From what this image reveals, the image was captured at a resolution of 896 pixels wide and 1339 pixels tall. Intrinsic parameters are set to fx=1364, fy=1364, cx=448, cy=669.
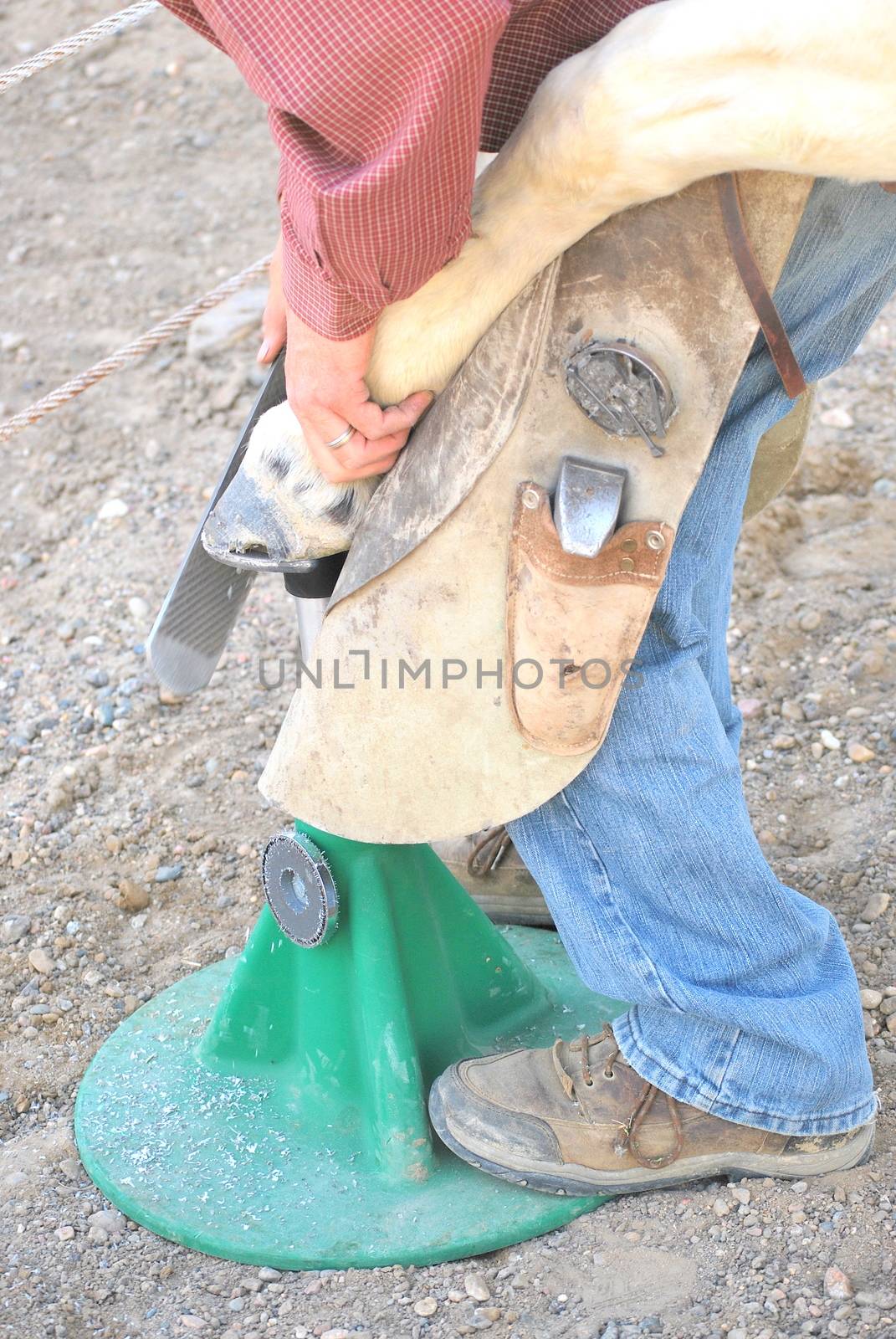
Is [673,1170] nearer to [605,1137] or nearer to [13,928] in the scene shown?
[605,1137]

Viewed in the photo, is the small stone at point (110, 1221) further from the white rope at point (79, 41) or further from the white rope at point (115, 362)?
the white rope at point (79, 41)

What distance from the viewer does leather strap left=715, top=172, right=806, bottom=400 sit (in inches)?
45.2

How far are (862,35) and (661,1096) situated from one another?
1.05 m

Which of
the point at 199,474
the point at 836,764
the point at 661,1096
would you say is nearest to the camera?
the point at 661,1096

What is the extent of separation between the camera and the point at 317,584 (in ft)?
4.61

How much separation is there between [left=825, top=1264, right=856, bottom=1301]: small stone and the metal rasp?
0.91 m

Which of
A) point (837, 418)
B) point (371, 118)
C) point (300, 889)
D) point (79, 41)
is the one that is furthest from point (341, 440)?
point (837, 418)

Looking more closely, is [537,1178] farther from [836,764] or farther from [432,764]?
[836,764]

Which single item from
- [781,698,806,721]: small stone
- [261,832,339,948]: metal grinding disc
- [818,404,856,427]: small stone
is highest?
[261,832,339,948]: metal grinding disc

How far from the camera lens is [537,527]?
123cm

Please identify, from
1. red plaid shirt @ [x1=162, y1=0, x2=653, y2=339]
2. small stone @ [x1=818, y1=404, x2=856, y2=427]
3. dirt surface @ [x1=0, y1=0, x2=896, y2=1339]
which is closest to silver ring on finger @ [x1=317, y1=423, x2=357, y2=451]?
red plaid shirt @ [x1=162, y1=0, x2=653, y2=339]

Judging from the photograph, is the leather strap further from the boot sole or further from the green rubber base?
the boot sole

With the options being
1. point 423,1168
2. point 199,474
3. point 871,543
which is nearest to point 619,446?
point 423,1168

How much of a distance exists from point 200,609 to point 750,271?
27.4 inches
